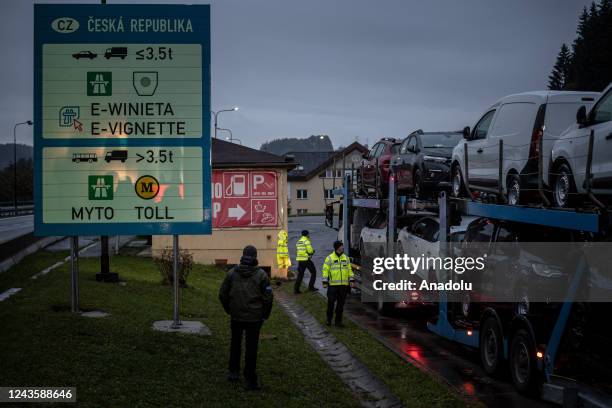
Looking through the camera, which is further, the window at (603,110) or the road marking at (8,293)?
the road marking at (8,293)

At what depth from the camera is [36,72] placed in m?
11.8

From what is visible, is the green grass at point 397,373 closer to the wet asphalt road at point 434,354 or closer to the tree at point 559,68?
the wet asphalt road at point 434,354

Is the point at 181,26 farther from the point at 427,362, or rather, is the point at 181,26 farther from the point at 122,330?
the point at 427,362

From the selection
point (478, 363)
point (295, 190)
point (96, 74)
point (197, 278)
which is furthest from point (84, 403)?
point (295, 190)

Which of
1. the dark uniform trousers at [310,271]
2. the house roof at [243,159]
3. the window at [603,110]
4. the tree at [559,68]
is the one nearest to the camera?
the window at [603,110]

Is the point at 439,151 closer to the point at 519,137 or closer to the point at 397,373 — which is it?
the point at 519,137

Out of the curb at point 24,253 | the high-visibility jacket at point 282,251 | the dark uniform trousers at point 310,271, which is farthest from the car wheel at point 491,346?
the high-visibility jacket at point 282,251

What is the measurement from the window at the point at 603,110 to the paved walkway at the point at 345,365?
4286 millimetres

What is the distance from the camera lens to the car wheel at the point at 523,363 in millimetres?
9141

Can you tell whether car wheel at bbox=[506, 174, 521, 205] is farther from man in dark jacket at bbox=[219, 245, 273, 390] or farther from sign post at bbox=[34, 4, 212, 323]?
sign post at bbox=[34, 4, 212, 323]

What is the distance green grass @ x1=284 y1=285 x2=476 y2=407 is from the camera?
927 centimetres

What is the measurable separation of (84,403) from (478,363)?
23.4ft

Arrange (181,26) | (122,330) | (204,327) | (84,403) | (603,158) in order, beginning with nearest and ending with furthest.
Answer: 1. (84,403)
2. (603,158)
3. (122,330)
4. (181,26)
5. (204,327)

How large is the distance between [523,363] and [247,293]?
3.80m
